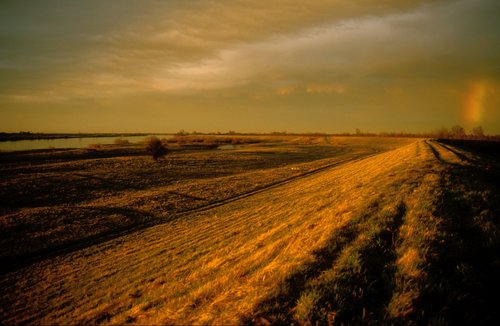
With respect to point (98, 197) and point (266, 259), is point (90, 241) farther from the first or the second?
point (266, 259)

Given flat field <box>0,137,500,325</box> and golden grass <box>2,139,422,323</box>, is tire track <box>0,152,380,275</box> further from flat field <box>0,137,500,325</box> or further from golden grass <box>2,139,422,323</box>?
golden grass <box>2,139,422,323</box>

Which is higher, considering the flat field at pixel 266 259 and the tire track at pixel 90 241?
the flat field at pixel 266 259

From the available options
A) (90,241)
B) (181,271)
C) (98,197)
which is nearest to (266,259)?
(181,271)

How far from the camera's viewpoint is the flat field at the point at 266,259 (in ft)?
17.8

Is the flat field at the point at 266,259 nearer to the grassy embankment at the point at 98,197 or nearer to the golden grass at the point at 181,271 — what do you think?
Result: the golden grass at the point at 181,271

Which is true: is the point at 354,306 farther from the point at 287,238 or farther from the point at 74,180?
the point at 74,180

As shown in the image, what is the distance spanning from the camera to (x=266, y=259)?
8609mm

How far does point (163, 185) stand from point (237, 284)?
28.1 metres

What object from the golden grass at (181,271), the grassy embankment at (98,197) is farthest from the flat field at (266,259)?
the grassy embankment at (98,197)

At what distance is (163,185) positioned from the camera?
108ft

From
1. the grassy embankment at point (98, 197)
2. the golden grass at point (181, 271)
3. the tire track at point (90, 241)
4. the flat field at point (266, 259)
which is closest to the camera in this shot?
the flat field at point (266, 259)

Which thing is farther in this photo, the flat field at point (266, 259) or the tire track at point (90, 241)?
the tire track at point (90, 241)

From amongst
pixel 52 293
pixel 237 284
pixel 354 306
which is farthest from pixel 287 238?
pixel 52 293

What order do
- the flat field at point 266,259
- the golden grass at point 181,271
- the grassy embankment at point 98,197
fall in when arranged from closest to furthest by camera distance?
the flat field at point 266,259 < the golden grass at point 181,271 < the grassy embankment at point 98,197
